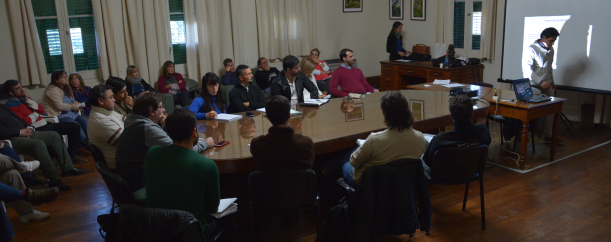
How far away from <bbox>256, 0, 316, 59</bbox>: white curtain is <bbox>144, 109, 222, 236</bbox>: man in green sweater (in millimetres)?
5421

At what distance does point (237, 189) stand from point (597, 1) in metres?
4.57

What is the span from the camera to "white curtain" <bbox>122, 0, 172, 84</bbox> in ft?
21.2

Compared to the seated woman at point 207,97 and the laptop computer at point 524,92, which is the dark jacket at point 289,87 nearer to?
the seated woman at point 207,97

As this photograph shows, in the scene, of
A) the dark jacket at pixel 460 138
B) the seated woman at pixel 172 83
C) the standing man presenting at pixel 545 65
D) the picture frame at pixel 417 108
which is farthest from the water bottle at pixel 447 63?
the dark jacket at pixel 460 138

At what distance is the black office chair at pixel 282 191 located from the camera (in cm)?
270

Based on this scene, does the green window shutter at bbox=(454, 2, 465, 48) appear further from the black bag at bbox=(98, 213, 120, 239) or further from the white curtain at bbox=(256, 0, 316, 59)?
the black bag at bbox=(98, 213, 120, 239)

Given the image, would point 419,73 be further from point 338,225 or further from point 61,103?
point 61,103

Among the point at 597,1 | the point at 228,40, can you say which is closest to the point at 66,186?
the point at 228,40

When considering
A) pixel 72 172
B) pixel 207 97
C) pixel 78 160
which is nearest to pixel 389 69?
pixel 207 97

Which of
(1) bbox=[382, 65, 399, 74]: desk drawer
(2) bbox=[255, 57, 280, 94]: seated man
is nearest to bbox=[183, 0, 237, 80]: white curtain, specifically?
(2) bbox=[255, 57, 280, 94]: seated man

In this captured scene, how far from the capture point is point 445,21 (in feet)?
24.3

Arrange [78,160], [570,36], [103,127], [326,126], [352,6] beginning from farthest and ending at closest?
[352,6]
[570,36]
[78,160]
[326,126]
[103,127]

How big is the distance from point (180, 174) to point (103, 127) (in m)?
1.31

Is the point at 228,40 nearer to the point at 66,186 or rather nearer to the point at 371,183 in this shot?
the point at 66,186
